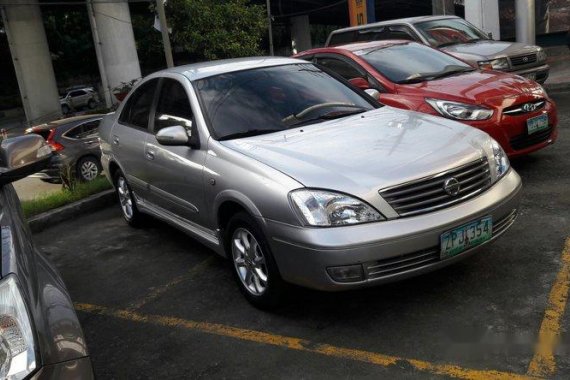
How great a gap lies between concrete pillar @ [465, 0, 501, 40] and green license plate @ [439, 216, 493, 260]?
11873 mm

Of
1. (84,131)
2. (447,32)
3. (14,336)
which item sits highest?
(447,32)

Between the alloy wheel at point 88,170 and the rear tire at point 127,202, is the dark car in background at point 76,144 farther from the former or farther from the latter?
the rear tire at point 127,202

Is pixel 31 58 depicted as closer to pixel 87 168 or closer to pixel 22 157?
pixel 87 168

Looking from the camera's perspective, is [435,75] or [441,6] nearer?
→ [435,75]

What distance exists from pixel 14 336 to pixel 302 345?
181cm

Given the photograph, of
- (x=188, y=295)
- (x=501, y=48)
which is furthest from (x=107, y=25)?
(x=188, y=295)

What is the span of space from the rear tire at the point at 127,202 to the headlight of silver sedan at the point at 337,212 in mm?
2983

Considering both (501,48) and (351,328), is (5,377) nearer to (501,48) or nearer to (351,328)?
(351,328)

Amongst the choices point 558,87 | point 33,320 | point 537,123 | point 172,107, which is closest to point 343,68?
point 537,123

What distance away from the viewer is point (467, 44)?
369 inches

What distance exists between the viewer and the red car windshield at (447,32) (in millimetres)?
9461

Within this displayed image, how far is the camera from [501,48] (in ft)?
29.7

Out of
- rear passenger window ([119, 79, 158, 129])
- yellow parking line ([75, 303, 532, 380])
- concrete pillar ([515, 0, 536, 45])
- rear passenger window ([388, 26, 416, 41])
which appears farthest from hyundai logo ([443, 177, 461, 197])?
concrete pillar ([515, 0, 536, 45])

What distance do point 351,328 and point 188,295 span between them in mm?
1364
